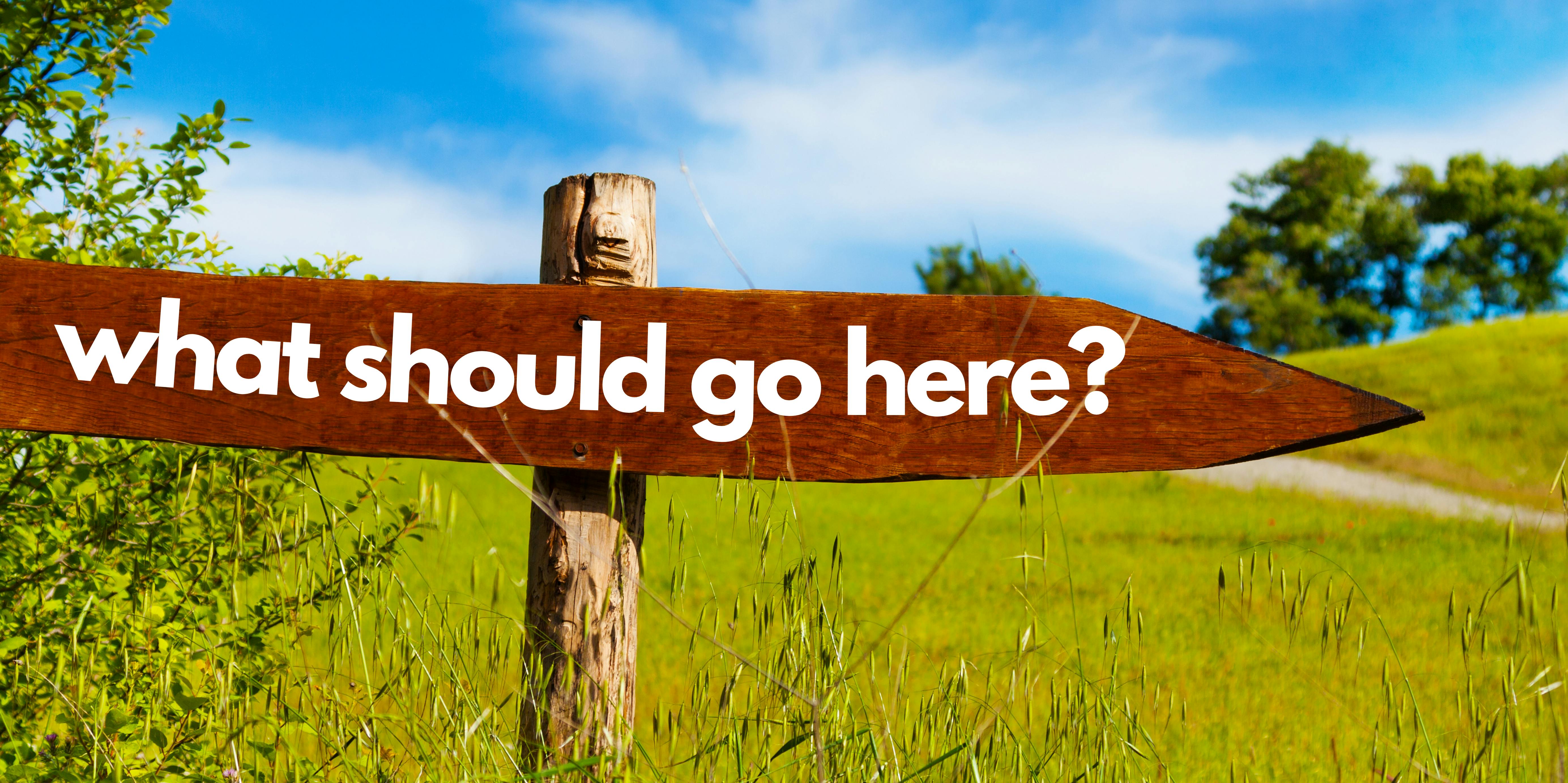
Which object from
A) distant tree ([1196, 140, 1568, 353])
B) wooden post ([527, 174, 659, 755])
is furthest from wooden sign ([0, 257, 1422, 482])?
distant tree ([1196, 140, 1568, 353])

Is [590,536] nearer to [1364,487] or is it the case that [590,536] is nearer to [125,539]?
[125,539]

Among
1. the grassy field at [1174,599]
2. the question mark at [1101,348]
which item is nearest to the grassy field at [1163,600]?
the grassy field at [1174,599]

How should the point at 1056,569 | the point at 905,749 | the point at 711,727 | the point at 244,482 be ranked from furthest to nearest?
1. the point at 1056,569
2. the point at 244,482
3. the point at 711,727
4. the point at 905,749

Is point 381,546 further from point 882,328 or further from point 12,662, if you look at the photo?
point 882,328

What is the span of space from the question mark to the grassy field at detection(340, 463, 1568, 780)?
310 mm

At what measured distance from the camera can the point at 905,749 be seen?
6.21 ft

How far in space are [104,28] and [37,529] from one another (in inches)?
67.8

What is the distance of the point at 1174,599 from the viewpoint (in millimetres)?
7016

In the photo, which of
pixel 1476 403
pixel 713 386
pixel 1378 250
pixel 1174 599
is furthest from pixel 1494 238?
pixel 713 386

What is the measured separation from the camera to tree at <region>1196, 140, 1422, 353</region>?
112ft

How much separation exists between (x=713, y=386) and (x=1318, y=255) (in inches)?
1569

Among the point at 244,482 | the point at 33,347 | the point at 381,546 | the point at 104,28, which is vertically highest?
the point at 104,28

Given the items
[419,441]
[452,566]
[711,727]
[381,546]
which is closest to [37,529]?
[381,546]

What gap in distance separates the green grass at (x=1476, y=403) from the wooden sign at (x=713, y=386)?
35.5 feet
